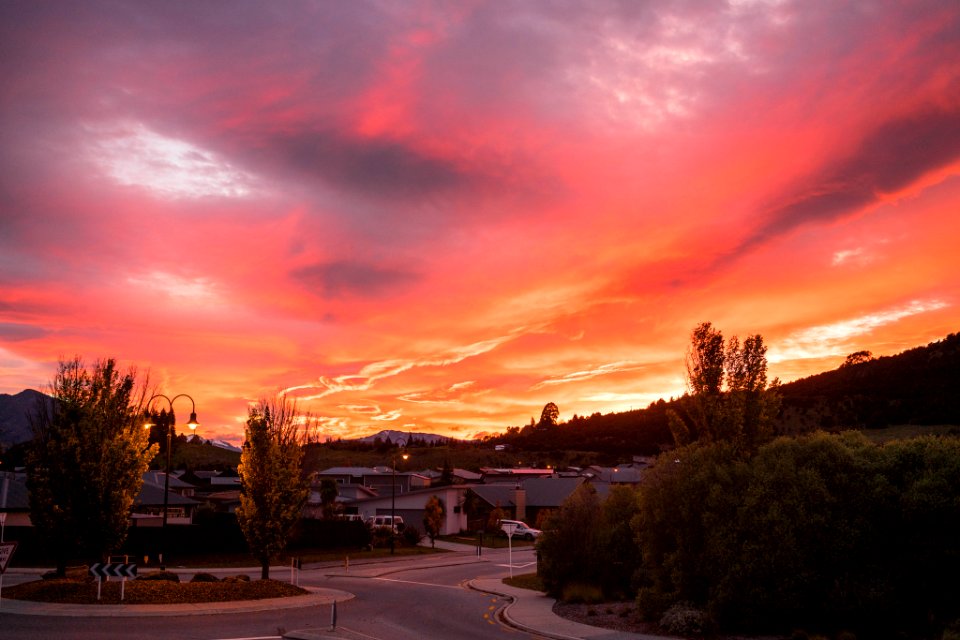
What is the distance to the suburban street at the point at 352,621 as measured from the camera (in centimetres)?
2017

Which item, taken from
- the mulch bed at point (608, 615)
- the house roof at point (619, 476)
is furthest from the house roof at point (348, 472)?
the mulch bed at point (608, 615)

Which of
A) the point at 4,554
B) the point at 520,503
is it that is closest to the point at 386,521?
the point at 520,503

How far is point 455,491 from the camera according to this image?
82750 mm

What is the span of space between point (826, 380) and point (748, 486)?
382 ft

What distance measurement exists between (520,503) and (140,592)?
65.3 m

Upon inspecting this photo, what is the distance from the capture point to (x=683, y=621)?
20344 millimetres

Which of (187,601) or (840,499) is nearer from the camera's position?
(840,499)

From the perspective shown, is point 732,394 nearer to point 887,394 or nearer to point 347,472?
point 347,472

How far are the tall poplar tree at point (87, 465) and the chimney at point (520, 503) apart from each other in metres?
62.1

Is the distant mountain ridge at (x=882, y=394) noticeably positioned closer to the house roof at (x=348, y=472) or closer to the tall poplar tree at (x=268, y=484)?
the house roof at (x=348, y=472)

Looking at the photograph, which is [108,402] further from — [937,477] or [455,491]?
[455,491]

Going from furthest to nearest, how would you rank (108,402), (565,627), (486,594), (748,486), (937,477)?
(486,594)
(108,402)
(565,627)
(748,486)
(937,477)

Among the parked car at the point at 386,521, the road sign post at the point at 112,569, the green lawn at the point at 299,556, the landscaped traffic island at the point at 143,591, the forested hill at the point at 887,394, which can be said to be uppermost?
the forested hill at the point at 887,394

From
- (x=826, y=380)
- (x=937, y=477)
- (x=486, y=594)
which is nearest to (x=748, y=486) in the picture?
(x=937, y=477)
